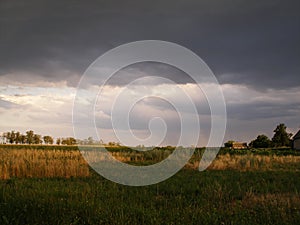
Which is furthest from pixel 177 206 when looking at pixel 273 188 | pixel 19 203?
pixel 273 188

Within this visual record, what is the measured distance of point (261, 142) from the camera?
9331cm

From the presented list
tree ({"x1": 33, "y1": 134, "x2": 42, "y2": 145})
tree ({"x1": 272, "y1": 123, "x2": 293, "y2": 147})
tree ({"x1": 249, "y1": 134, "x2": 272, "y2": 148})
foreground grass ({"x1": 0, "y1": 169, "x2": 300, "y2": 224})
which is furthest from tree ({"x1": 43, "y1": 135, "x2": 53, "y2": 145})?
foreground grass ({"x1": 0, "y1": 169, "x2": 300, "y2": 224})

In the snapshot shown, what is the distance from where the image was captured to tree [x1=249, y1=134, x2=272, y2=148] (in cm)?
9212

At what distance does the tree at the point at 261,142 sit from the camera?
92.1 meters

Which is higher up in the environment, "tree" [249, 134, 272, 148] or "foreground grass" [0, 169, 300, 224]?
"tree" [249, 134, 272, 148]

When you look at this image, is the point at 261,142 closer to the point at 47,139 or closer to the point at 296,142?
the point at 296,142

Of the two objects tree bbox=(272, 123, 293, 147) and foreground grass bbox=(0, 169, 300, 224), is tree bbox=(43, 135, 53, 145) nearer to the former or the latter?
tree bbox=(272, 123, 293, 147)

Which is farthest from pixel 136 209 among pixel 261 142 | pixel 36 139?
pixel 36 139

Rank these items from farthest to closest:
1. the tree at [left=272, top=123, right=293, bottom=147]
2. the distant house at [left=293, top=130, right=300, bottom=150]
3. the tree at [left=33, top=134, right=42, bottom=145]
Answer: the tree at [left=33, top=134, right=42, bottom=145]
the tree at [left=272, top=123, right=293, bottom=147]
the distant house at [left=293, top=130, right=300, bottom=150]

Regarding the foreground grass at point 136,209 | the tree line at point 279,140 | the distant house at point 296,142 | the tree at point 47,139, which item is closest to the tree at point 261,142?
the tree line at point 279,140

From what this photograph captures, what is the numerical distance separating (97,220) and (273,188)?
7.45 meters

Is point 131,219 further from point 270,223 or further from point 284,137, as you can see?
point 284,137

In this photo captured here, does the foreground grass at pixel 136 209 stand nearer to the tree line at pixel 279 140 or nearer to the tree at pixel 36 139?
the tree line at pixel 279 140

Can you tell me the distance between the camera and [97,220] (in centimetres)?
637
